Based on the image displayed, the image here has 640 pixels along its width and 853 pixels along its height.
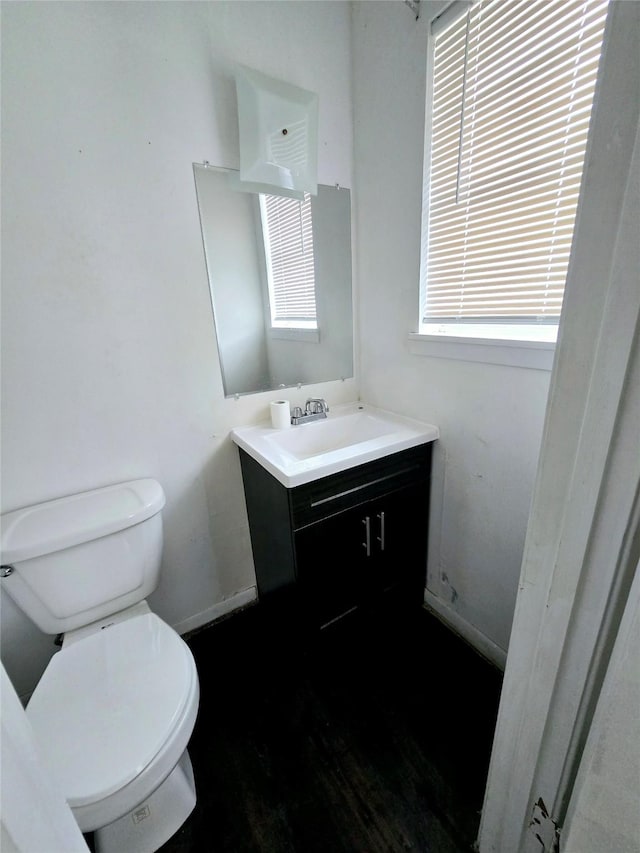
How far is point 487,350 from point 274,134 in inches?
40.4

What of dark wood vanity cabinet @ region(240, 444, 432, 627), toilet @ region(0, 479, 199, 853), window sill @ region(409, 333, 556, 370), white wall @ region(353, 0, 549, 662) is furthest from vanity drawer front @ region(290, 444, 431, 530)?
toilet @ region(0, 479, 199, 853)

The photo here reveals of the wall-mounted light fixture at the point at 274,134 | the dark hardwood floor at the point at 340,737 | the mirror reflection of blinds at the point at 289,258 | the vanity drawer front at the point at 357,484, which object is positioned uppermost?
the wall-mounted light fixture at the point at 274,134

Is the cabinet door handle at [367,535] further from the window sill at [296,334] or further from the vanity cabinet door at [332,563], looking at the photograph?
the window sill at [296,334]

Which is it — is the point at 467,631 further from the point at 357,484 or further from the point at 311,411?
the point at 311,411

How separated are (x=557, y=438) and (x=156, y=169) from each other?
1368 millimetres

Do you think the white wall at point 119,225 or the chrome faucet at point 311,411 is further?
the chrome faucet at point 311,411

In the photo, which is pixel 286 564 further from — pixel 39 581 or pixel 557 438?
pixel 557 438

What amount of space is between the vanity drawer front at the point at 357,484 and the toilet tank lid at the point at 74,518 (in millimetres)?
505

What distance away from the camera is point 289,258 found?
142cm

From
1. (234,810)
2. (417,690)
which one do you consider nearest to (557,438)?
(417,690)

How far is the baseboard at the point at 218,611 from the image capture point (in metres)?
1.52

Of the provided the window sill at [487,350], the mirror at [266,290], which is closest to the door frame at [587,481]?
the window sill at [487,350]

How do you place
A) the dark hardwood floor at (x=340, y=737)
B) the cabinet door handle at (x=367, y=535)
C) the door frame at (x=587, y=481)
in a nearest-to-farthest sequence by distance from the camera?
1. the door frame at (x=587, y=481)
2. the dark hardwood floor at (x=340, y=737)
3. the cabinet door handle at (x=367, y=535)

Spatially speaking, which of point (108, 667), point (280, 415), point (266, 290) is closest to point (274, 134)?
point (266, 290)
